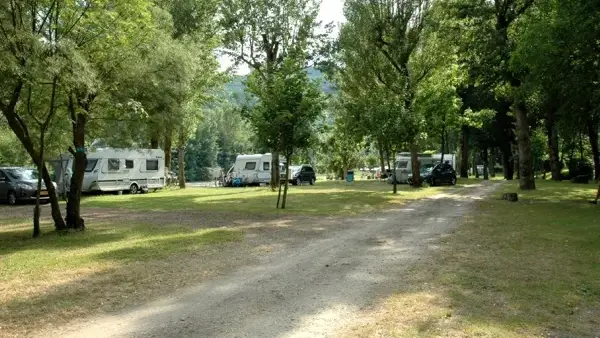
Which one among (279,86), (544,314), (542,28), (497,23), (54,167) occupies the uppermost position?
(497,23)

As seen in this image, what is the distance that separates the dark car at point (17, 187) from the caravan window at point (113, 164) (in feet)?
16.4

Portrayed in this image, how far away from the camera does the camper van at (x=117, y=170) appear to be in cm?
2754

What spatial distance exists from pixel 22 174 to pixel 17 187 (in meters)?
0.97

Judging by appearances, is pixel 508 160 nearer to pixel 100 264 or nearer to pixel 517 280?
pixel 517 280

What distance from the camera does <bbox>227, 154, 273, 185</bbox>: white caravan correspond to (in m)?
40.5

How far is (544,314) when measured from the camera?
5.58 metres

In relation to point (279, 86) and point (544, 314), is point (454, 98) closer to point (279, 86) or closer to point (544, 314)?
point (279, 86)

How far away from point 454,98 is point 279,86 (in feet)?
61.5

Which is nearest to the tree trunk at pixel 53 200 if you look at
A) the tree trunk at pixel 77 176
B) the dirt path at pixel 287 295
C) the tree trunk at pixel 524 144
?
the tree trunk at pixel 77 176

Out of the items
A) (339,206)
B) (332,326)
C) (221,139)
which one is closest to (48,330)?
(332,326)

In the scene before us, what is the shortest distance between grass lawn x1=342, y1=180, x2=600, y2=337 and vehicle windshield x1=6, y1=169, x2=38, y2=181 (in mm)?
20666

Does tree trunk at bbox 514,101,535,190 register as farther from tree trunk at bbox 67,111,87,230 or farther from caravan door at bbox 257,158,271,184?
tree trunk at bbox 67,111,87,230

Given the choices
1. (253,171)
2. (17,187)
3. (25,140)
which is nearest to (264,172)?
(253,171)

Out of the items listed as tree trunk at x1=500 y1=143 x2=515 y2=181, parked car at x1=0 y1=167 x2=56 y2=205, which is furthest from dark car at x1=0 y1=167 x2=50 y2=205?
tree trunk at x1=500 y1=143 x2=515 y2=181
